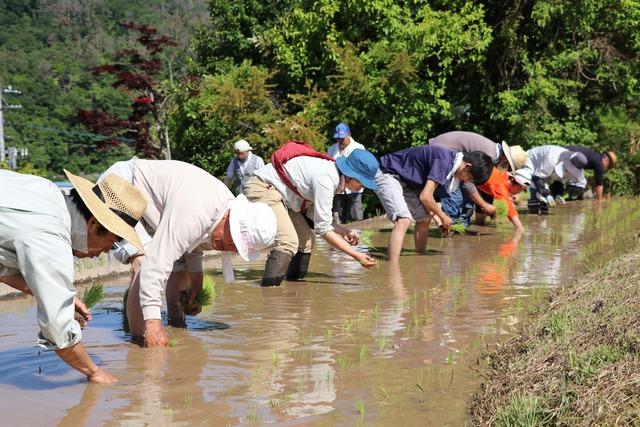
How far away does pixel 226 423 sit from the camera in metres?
4.67

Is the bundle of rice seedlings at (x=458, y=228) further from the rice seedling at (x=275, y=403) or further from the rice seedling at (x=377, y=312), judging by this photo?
the rice seedling at (x=275, y=403)

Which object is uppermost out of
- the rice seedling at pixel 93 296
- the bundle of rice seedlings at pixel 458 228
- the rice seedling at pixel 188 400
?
the bundle of rice seedlings at pixel 458 228

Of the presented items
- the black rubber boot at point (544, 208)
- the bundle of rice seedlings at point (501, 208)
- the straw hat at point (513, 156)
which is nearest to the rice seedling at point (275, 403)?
the straw hat at point (513, 156)

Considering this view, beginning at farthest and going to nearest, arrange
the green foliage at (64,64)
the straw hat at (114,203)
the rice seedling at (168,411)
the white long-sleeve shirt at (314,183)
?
the green foliage at (64,64) < the white long-sleeve shirt at (314,183) < the rice seedling at (168,411) < the straw hat at (114,203)

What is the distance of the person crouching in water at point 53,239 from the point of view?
4.14 meters

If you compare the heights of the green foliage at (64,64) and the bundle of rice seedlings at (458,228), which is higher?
the green foliage at (64,64)

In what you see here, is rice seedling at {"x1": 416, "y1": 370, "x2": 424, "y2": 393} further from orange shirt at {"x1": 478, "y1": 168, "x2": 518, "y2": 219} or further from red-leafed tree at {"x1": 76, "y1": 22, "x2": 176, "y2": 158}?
red-leafed tree at {"x1": 76, "y1": 22, "x2": 176, "y2": 158}

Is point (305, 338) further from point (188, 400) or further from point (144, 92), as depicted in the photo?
point (144, 92)

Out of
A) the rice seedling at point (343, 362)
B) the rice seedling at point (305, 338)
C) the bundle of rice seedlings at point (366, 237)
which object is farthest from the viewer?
the bundle of rice seedlings at point (366, 237)

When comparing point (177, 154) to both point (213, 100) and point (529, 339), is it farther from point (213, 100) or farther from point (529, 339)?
point (529, 339)

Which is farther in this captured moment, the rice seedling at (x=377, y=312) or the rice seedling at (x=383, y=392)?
the rice seedling at (x=377, y=312)

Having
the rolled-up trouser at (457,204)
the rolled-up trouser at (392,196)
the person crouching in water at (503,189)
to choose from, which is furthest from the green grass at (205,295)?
the person crouching in water at (503,189)

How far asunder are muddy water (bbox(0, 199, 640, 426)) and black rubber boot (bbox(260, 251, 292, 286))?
0.36 feet

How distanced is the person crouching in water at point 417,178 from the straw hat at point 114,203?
19.6 feet
